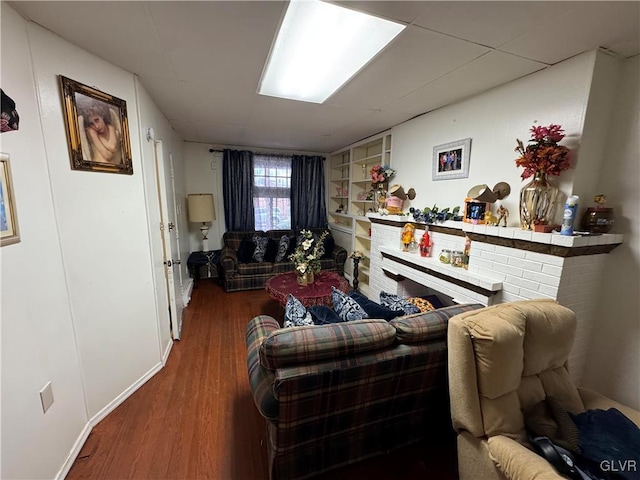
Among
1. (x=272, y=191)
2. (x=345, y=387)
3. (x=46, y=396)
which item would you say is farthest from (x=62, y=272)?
(x=272, y=191)

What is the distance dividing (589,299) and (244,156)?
183 inches

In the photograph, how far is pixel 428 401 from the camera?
1498mm

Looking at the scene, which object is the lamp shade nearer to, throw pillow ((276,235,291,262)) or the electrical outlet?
throw pillow ((276,235,291,262))

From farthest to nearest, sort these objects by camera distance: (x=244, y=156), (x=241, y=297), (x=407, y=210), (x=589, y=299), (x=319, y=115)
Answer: (x=244, y=156) < (x=241, y=297) < (x=407, y=210) < (x=319, y=115) < (x=589, y=299)

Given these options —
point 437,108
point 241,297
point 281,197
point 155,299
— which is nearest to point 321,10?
point 437,108

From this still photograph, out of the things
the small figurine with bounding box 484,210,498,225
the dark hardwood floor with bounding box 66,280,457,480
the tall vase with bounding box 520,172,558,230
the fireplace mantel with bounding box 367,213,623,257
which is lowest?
the dark hardwood floor with bounding box 66,280,457,480

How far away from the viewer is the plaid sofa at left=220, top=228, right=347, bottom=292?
3910mm

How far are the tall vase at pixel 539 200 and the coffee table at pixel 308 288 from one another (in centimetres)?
173

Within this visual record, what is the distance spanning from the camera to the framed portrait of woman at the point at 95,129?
56.9 inches

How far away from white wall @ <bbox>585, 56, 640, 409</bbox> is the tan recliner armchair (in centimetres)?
56

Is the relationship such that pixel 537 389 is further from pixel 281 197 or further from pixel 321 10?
pixel 281 197

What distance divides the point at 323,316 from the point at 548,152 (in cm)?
174

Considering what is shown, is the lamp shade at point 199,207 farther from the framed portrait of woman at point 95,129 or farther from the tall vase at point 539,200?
the tall vase at point 539,200

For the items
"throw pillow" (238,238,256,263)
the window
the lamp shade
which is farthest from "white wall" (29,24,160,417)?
the window
